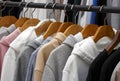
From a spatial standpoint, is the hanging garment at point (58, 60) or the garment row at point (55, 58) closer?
the garment row at point (55, 58)

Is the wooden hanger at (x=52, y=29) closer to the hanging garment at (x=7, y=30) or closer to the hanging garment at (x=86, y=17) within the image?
the hanging garment at (x=7, y=30)

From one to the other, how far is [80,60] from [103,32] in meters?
0.15

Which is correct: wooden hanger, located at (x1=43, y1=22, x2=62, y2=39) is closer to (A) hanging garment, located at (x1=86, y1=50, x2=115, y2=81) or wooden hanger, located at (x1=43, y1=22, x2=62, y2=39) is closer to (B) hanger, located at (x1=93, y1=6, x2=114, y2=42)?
(B) hanger, located at (x1=93, y1=6, x2=114, y2=42)

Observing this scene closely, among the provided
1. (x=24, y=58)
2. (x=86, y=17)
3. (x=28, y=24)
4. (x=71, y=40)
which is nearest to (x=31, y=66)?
(x=24, y=58)

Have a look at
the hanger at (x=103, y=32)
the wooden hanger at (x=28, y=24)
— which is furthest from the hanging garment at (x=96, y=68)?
the wooden hanger at (x=28, y=24)

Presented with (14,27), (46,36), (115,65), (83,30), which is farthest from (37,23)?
(115,65)

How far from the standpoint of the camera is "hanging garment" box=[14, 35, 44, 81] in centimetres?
113

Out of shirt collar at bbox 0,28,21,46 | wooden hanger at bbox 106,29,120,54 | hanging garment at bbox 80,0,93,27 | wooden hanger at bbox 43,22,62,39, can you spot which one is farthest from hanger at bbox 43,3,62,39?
hanging garment at bbox 80,0,93,27

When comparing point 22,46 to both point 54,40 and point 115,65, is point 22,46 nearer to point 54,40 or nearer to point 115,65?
point 54,40

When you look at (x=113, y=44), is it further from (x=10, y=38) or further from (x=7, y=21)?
(x=7, y=21)

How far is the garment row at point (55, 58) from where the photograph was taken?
2.99 ft

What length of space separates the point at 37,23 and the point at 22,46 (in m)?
0.23

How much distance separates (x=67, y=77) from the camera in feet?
3.20

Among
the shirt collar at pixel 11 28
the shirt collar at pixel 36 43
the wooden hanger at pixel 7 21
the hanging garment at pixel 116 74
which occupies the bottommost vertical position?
the hanging garment at pixel 116 74
